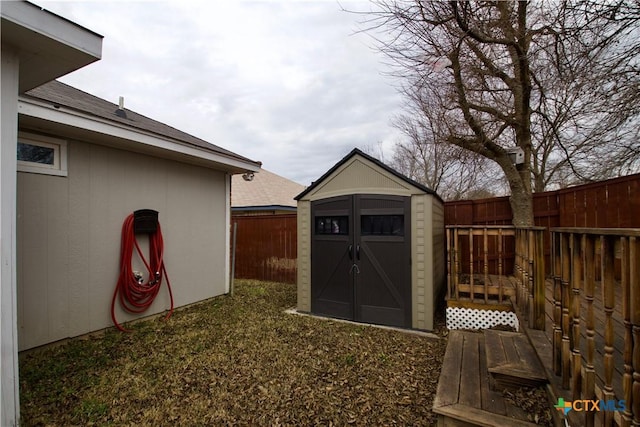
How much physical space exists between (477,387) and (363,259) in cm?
232

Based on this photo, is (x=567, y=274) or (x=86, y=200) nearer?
(x=567, y=274)

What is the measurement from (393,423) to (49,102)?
176 inches

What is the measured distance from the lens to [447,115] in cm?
582

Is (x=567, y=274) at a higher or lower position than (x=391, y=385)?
higher

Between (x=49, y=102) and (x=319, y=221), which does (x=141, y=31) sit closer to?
(x=49, y=102)

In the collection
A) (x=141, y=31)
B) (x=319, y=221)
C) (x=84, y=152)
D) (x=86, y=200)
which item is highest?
(x=141, y=31)

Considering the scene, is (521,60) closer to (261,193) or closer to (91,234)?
(91,234)

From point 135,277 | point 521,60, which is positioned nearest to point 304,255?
point 135,277

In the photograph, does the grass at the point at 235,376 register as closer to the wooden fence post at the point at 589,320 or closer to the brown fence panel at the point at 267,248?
the wooden fence post at the point at 589,320

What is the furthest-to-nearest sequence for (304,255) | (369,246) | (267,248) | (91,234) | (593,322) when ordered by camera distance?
(267,248)
(304,255)
(369,246)
(91,234)
(593,322)

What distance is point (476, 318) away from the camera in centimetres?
388

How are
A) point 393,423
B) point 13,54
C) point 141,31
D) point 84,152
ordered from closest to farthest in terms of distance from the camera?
point 13,54 → point 393,423 → point 84,152 → point 141,31

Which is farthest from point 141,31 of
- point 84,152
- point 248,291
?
point 248,291

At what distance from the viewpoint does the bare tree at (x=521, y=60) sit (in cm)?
303
